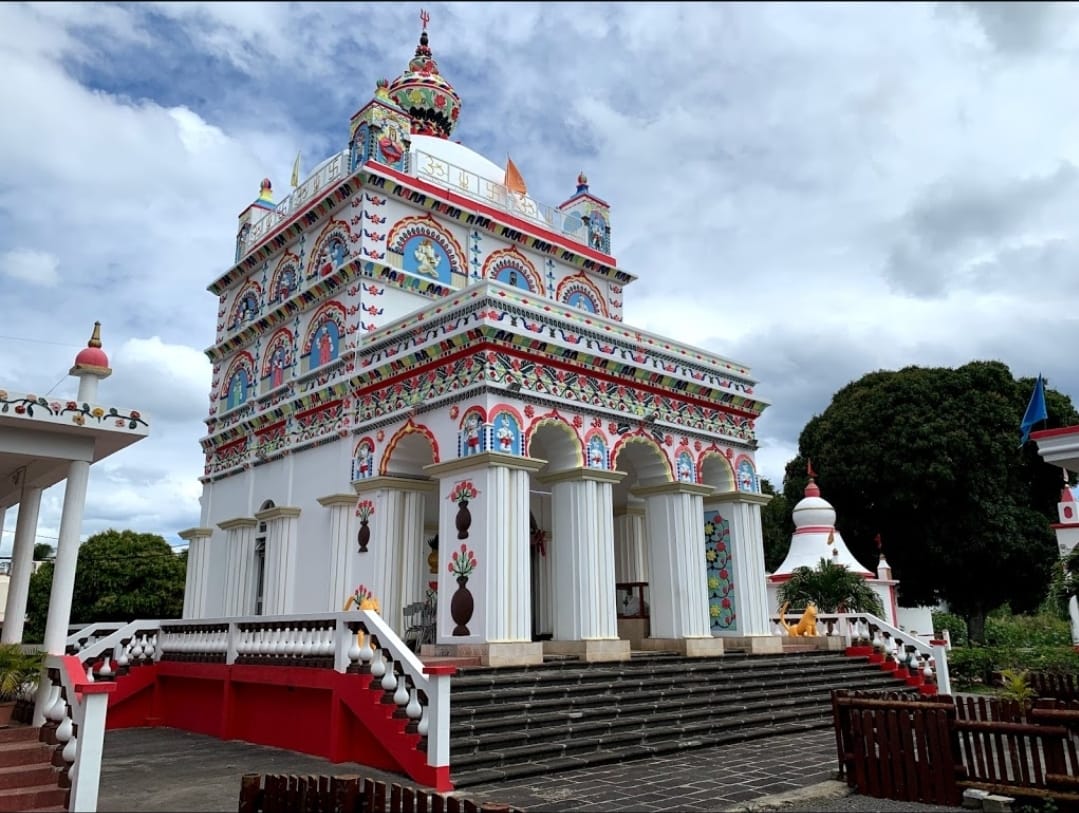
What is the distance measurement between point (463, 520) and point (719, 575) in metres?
5.75

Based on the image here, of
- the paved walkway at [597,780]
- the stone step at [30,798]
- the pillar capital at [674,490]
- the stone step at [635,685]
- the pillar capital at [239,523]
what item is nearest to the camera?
the stone step at [30,798]

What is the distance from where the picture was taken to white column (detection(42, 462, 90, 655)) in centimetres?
819

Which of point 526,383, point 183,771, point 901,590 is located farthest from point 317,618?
point 901,590

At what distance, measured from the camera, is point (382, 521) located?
13.6m

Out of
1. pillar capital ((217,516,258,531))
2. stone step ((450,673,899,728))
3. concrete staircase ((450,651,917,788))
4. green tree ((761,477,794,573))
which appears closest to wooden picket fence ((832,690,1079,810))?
concrete staircase ((450,651,917,788))

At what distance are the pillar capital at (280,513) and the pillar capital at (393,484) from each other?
6.28ft

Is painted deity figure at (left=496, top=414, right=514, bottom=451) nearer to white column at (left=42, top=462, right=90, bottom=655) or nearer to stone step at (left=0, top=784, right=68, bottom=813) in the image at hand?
white column at (left=42, top=462, right=90, bottom=655)

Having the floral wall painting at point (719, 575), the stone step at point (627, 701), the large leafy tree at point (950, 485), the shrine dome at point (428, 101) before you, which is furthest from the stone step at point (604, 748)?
the large leafy tree at point (950, 485)

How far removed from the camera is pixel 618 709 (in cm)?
1018

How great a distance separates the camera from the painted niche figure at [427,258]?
16359 millimetres

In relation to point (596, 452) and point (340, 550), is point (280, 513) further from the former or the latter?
point (596, 452)

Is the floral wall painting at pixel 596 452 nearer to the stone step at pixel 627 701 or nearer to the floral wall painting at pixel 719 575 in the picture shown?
the floral wall painting at pixel 719 575

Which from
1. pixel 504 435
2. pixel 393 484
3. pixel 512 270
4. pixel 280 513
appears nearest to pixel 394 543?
pixel 393 484

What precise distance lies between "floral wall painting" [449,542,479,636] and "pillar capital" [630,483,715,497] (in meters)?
4.07
